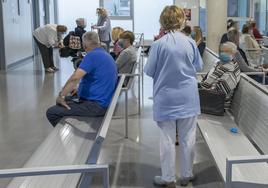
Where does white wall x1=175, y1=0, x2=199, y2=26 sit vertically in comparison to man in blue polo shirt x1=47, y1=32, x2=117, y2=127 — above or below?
above

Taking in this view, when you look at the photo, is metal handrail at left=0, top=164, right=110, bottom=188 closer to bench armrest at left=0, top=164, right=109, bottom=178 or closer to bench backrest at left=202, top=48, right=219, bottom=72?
bench armrest at left=0, top=164, right=109, bottom=178

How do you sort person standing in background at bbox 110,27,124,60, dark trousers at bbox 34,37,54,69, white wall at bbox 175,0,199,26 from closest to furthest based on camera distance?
1. person standing in background at bbox 110,27,124,60
2. dark trousers at bbox 34,37,54,69
3. white wall at bbox 175,0,199,26

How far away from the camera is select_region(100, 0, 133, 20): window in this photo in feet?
57.5

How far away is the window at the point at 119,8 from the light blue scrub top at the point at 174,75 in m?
14.4

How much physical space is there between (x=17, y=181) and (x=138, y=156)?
1821 mm

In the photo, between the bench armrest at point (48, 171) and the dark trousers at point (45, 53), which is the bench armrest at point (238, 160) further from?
the dark trousers at point (45, 53)

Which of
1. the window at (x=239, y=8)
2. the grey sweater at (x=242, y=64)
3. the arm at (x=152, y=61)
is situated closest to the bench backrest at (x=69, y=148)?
the arm at (x=152, y=61)

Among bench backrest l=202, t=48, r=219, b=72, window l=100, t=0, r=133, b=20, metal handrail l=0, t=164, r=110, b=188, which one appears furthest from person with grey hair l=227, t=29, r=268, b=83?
window l=100, t=0, r=133, b=20

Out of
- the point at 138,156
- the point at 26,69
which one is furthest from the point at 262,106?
the point at 26,69

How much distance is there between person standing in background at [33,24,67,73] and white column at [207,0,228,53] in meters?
3.42

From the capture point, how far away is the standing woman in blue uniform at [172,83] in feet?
10.9

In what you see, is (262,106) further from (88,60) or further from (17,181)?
(17,181)

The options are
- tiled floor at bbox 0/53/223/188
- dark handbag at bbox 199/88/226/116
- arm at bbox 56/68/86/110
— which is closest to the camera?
tiled floor at bbox 0/53/223/188

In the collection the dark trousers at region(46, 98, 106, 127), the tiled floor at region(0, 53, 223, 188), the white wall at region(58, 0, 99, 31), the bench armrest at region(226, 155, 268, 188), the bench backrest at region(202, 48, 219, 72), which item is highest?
the white wall at region(58, 0, 99, 31)
